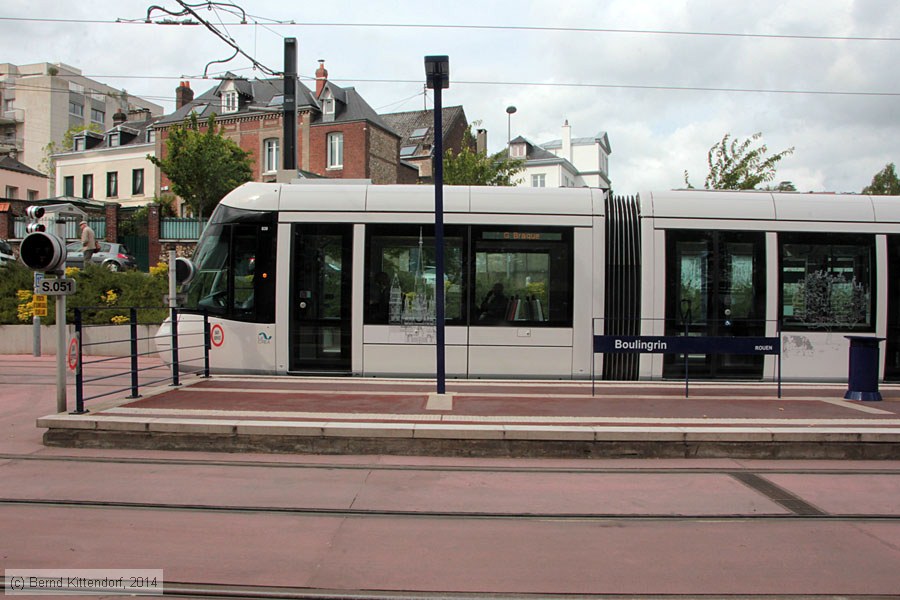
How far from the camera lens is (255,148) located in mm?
43188

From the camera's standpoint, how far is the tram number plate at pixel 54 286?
7.71 m

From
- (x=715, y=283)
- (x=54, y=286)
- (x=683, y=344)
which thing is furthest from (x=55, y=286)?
(x=715, y=283)

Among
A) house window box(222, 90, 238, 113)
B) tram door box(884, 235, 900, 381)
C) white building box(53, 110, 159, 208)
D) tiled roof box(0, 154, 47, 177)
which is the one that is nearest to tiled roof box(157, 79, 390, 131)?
house window box(222, 90, 238, 113)

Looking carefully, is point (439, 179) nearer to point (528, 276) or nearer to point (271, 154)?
point (528, 276)

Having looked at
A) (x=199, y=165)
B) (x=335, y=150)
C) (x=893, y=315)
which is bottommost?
(x=893, y=315)

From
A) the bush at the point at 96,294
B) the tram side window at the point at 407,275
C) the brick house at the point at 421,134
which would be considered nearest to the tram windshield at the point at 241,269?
the tram side window at the point at 407,275

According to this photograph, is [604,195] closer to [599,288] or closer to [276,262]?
[599,288]

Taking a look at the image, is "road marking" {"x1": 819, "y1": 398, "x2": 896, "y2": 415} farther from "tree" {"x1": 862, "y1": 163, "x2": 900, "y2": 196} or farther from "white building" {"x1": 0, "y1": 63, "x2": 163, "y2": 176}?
"white building" {"x1": 0, "y1": 63, "x2": 163, "y2": 176}

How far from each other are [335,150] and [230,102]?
8.30 m

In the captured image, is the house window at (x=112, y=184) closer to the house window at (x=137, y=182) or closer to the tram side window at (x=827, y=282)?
the house window at (x=137, y=182)

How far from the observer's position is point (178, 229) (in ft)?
107

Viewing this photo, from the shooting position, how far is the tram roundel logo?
10828 millimetres

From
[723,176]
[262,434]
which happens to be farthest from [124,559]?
[723,176]

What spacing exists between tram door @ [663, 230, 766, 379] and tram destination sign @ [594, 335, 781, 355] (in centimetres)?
97
